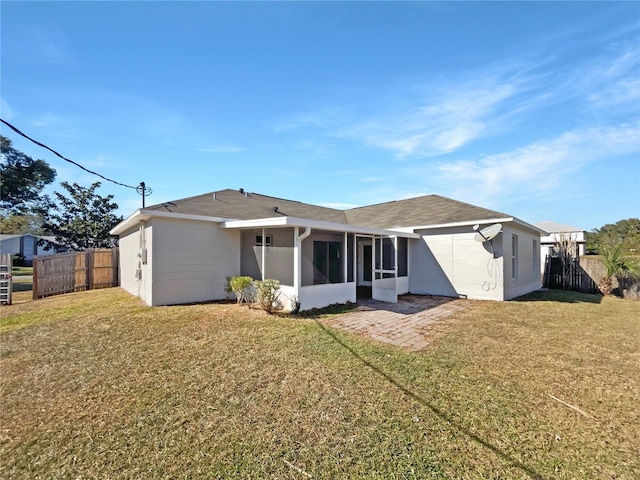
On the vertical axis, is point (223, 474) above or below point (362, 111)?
below

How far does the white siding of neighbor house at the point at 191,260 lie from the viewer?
8.35 metres

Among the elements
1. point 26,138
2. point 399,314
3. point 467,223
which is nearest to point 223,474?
point 399,314

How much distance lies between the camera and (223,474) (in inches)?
91.9

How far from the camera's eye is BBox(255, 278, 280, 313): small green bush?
24.9ft

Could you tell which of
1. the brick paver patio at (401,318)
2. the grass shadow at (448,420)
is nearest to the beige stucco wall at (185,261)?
the brick paver patio at (401,318)

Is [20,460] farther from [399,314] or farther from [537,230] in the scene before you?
[537,230]

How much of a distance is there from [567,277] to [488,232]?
7450 mm

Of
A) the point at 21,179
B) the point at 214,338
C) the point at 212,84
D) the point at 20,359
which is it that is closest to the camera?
the point at 20,359

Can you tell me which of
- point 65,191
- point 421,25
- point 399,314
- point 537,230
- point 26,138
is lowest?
point 399,314

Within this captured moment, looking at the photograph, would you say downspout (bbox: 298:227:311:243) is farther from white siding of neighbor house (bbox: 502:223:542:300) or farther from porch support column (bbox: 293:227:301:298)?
white siding of neighbor house (bbox: 502:223:542:300)

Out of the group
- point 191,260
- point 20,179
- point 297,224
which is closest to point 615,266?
point 297,224

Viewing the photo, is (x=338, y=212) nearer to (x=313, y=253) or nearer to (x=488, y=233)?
(x=488, y=233)

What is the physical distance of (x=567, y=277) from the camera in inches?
537

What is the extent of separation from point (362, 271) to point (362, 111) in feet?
21.8
